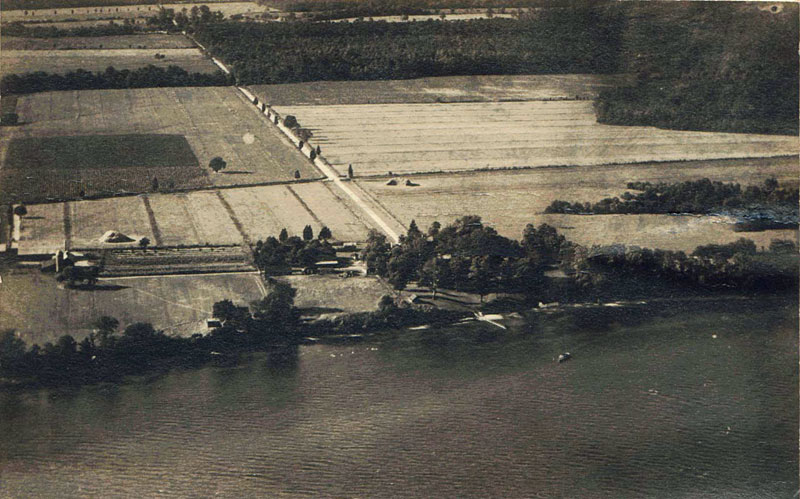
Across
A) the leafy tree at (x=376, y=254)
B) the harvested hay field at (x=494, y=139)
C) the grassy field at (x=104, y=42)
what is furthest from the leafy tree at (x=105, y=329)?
the grassy field at (x=104, y=42)

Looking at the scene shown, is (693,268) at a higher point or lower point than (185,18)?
lower

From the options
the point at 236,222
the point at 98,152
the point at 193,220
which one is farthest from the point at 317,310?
the point at 98,152

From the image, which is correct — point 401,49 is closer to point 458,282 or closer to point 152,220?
point 152,220

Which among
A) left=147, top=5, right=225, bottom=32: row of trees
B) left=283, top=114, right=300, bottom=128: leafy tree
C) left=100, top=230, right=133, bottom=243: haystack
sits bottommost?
left=100, top=230, right=133, bottom=243: haystack

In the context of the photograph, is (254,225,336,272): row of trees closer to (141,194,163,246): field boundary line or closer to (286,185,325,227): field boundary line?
(286,185,325,227): field boundary line

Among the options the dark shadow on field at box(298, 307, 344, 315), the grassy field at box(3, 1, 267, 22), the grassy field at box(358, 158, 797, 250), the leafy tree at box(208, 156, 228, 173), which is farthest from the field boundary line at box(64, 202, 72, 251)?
the grassy field at box(3, 1, 267, 22)

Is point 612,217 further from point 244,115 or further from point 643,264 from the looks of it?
point 244,115

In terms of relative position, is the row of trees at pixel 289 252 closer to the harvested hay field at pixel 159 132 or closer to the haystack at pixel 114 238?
the haystack at pixel 114 238
